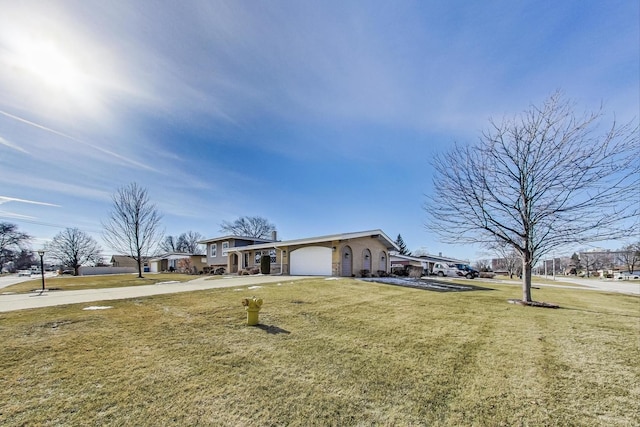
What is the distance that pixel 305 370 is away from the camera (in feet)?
12.9

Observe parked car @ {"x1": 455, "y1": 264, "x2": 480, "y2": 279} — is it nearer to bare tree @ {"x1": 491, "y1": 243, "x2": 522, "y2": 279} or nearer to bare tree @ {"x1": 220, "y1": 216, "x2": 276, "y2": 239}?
bare tree @ {"x1": 491, "y1": 243, "x2": 522, "y2": 279}

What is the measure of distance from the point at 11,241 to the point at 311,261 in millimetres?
59010

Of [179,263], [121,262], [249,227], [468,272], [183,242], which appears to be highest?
[249,227]

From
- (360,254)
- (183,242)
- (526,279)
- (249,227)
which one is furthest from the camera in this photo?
(183,242)

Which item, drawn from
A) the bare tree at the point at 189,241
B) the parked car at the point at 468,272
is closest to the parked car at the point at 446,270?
the parked car at the point at 468,272

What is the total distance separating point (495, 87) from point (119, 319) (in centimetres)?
1332

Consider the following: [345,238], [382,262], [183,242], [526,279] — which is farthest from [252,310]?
[183,242]

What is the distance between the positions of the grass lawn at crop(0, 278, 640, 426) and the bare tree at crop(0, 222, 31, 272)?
6091cm

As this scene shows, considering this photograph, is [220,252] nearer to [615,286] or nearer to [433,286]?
[433,286]

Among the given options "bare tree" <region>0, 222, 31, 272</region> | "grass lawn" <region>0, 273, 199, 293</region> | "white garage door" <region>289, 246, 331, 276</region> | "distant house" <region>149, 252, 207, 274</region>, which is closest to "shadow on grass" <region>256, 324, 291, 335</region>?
"grass lawn" <region>0, 273, 199, 293</region>

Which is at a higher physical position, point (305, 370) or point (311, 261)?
point (305, 370)

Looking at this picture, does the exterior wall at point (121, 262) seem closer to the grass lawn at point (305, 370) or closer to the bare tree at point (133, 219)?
the bare tree at point (133, 219)

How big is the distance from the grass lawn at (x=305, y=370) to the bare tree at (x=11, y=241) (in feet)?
200

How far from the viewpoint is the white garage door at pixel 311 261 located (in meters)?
20.7
